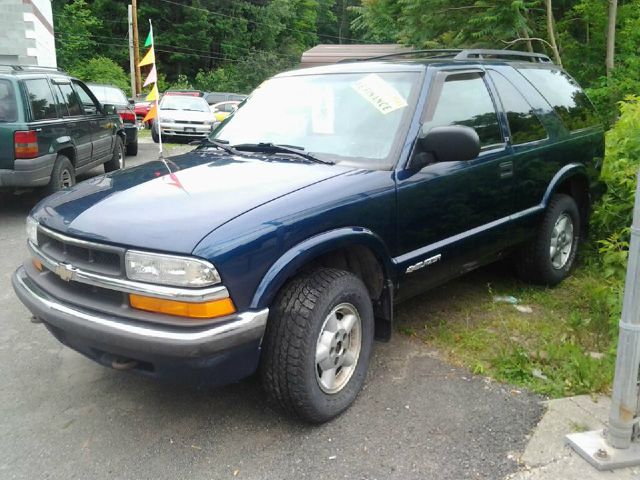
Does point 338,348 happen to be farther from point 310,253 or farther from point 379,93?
point 379,93

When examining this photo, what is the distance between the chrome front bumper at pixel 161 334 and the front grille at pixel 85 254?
20 cm

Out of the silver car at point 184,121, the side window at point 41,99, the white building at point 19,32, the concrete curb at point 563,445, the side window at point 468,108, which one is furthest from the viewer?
the silver car at point 184,121

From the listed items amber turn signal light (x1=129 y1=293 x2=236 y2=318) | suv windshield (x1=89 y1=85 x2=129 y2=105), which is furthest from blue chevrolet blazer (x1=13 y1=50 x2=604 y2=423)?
suv windshield (x1=89 y1=85 x2=129 y2=105)

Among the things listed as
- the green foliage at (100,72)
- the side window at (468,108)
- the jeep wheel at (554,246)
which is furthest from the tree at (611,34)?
the green foliage at (100,72)

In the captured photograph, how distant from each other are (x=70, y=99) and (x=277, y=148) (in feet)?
19.8

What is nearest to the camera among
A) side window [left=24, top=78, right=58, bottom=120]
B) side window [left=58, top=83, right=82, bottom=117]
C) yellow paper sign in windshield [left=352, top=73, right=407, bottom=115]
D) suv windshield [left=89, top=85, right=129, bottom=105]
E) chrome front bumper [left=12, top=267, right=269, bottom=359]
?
chrome front bumper [left=12, top=267, right=269, bottom=359]

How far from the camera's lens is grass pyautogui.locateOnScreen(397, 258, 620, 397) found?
11.6 ft

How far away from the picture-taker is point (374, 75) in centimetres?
393

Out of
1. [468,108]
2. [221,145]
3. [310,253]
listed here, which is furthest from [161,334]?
[468,108]

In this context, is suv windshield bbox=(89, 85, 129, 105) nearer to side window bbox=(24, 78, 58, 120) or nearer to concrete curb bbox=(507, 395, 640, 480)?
side window bbox=(24, 78, 58, 120)

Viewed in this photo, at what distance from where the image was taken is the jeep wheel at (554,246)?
4812 mm

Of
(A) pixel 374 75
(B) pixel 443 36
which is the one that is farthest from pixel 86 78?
(A) pixel 374 75

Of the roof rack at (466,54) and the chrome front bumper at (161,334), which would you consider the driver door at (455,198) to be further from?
the chrome front bumper at (161,334)

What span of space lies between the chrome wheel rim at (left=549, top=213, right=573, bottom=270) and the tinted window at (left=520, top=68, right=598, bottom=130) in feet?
2.58
